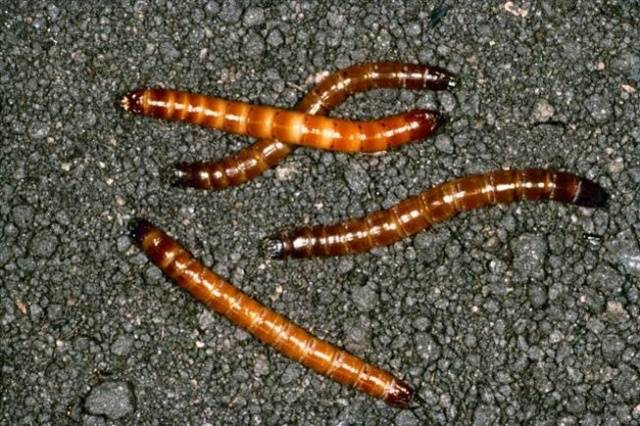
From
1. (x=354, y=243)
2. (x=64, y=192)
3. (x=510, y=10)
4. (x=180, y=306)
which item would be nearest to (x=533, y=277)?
(x=354, y=243)

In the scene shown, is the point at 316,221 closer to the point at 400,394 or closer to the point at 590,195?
the point at 400,394

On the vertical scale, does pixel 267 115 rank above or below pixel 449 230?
above

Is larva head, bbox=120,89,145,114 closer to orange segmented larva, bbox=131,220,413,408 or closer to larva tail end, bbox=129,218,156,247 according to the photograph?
larva tail end, bbox=129,218,156,247

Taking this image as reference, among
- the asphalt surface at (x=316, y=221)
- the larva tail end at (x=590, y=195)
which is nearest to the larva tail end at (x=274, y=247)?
the asphalt surface at (x=316, y=221)

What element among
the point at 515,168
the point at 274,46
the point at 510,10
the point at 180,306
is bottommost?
the point at 180,306

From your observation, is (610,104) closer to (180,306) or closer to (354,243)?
(354,243)
